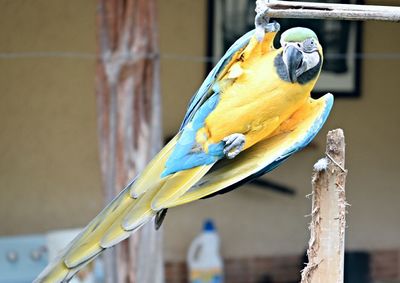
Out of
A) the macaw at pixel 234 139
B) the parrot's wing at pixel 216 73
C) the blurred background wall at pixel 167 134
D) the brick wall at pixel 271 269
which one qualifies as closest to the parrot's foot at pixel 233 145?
the macaw at pixel 234 139

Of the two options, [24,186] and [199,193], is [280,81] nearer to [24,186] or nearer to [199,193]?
[199,193]

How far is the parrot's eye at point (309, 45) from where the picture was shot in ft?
5.60

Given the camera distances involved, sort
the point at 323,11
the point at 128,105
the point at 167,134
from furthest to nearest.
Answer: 1. the point at 167,134
2. the point at 128,105
3. the point at 323,11

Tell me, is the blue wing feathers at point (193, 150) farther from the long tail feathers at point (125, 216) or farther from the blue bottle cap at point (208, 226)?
the blue bottle cap at point (208, 226)

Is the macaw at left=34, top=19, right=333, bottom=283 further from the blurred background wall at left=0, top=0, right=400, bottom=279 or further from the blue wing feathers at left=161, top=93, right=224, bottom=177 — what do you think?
the blurred background wall at left=0, top=0, right=400, bottom=279

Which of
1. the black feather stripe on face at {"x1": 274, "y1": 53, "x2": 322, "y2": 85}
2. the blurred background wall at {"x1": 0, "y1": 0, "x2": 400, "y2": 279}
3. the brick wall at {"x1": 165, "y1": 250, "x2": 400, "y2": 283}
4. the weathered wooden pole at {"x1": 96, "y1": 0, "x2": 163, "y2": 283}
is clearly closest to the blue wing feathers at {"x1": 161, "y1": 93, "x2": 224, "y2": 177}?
the black feather stripe on face at {"x1": 274, "y1": 53, "x2": 322, "y2": 85}

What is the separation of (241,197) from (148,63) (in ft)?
7.07

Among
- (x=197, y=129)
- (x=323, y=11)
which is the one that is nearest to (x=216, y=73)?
(x=197, y=129)

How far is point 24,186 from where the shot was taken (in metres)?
4.60

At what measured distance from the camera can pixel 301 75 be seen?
1718 millimetres

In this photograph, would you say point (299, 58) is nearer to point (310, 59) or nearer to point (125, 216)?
point (310, 59)

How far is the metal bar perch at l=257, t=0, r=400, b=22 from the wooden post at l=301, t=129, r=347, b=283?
24 centimetres

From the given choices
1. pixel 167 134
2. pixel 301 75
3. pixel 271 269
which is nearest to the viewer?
pixel 301 75

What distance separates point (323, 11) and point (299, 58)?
0.38 ft
